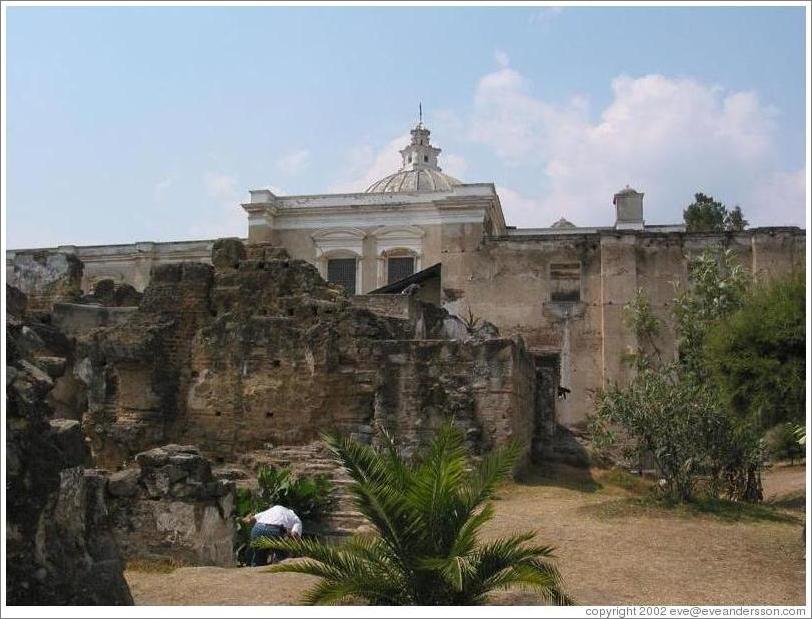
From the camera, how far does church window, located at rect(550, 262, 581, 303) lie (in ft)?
96.9

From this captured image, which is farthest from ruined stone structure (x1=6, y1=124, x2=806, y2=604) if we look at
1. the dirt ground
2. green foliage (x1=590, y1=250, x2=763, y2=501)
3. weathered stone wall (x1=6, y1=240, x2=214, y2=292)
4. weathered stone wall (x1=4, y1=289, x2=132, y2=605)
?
weathered stone wall (x1=6, y1=240, x2=214, y2=292)

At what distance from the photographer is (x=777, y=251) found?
28.8m

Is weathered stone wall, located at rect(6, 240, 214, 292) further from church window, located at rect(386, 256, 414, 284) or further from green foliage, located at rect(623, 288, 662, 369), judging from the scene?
green foliage, located at rect(623, 288, 662, 369)

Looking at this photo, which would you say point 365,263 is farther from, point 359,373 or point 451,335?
point 359,373

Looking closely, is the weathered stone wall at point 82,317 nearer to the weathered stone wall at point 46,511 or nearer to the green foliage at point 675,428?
the green foliage at point 675,428

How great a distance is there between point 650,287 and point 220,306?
16.7 meters

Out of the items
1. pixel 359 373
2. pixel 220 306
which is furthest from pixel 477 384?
pixel 220 306

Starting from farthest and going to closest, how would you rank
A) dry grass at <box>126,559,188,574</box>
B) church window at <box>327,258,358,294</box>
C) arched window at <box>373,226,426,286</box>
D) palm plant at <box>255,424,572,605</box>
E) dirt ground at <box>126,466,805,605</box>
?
church window at <box>327,258,358,294</box>
arched window at <box>373,226,426,286</box>
dry grass at <box>126,559,188,574</box>
dirt ground at <box>126,466,805,605</box>
palm plant at <box>255,424,572,605</box>

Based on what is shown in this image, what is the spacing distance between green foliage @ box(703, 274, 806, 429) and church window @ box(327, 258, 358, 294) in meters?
23.7

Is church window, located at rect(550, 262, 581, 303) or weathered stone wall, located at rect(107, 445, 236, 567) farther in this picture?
church window, located at rect(550, 262, 581, 303)

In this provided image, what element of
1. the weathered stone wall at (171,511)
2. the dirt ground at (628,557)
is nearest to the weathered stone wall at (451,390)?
the dirt ground at (628,557)

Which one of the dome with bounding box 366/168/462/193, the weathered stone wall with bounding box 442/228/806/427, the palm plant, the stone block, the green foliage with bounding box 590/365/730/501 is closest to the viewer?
the palm plant

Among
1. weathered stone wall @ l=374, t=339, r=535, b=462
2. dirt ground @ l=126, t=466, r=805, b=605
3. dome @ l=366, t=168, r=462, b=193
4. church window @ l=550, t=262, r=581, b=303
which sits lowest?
dirt ground @ l=126, t=466, r=805, b=605

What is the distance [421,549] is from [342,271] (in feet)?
92.2
